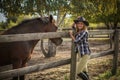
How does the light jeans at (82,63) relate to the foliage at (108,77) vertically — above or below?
above

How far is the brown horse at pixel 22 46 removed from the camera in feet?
17.0

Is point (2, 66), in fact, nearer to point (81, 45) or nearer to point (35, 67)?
point (35, 67)

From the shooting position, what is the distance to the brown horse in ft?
17.0

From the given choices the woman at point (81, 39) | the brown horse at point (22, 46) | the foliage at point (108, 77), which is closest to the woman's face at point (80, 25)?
the woman at point (81, 39)

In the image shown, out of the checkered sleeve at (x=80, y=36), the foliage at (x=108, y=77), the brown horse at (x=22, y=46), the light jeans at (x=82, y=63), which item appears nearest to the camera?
the checkered sleeve at (x=80, y=36)

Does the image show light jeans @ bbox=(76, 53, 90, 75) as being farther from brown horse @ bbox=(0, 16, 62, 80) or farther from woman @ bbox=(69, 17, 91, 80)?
brown horse @ bbox=(0, 16, 62, 80)

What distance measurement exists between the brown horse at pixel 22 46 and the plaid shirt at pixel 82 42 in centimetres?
100

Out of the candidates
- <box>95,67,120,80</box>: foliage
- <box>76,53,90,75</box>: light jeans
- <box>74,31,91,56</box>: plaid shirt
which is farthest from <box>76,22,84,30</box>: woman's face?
<box>95,67,120,80</box>: foliage

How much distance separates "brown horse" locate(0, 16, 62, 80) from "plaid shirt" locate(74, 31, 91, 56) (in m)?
1.00

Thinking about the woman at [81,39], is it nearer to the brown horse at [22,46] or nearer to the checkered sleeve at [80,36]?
the checkered sleeve at [80,36]

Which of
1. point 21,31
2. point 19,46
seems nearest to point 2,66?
point 19,46

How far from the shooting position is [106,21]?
76.8ft

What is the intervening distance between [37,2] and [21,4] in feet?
2.22

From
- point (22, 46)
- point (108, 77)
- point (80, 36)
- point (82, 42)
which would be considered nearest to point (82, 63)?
point (82, 42)
